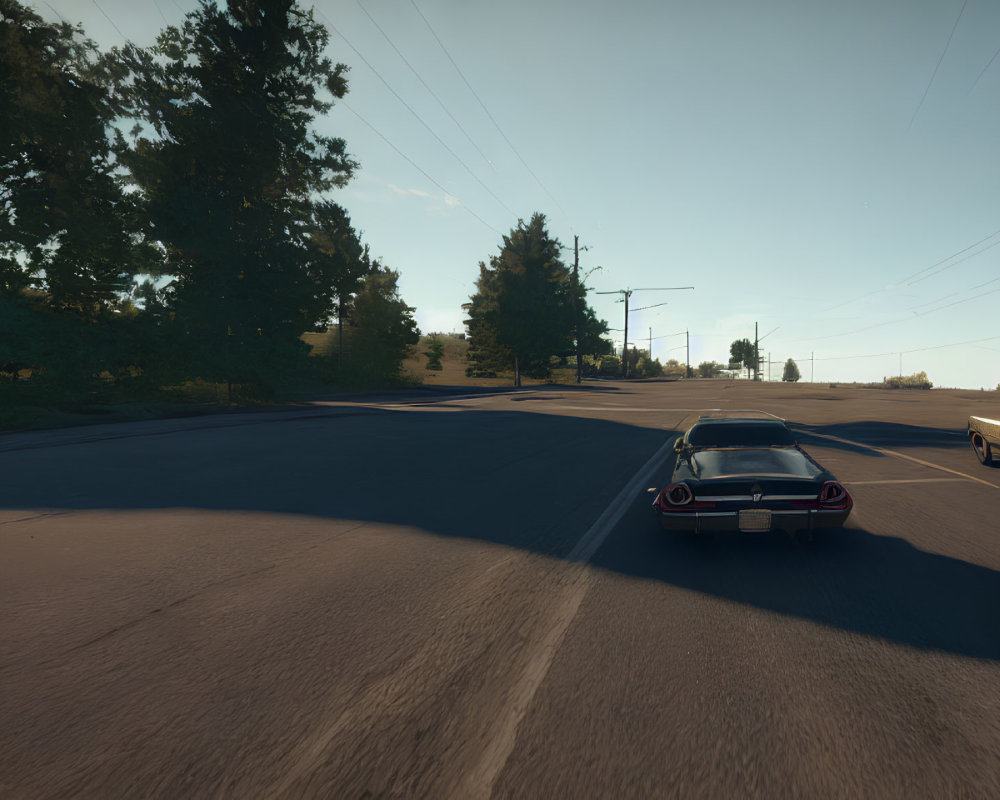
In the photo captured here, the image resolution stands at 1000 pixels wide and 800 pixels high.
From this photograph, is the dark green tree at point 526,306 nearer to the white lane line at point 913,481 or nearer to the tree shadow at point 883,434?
the tree shadow at point 883,434

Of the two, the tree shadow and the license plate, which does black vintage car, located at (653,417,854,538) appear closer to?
the license plate

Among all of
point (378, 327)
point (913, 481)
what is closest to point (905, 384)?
point (378, 327)

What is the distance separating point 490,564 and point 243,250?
2709 cm

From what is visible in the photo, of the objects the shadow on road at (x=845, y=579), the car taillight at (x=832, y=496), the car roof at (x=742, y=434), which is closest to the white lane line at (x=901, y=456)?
the car roof at (x=742, y=434)

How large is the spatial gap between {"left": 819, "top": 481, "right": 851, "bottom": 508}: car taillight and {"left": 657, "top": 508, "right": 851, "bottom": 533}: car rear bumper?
5 cm

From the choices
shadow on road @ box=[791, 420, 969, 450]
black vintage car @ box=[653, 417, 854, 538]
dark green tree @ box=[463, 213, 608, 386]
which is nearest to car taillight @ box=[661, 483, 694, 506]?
black vintage car @ box=[653, 417, 854, 538]

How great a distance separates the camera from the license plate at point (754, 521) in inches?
225

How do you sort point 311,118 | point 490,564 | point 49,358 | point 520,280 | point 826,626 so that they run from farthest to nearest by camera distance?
point 520,280, point 311,118, point 49,358, point 490,564, point 826,626

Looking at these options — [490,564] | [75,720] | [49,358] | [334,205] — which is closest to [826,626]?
[490,564]

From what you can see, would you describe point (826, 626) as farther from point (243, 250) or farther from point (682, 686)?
point (243, 250)

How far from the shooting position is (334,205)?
3294 cm

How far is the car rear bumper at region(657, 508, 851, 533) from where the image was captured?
5734mm

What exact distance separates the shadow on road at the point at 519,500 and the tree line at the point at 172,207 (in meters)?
10.2

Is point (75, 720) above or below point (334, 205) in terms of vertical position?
below
